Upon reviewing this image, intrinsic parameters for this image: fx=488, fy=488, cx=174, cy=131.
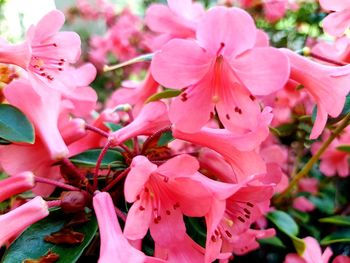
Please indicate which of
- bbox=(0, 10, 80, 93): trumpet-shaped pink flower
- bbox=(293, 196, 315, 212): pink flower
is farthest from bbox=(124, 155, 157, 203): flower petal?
bbox=(293, 196, 315, 212): pink flower

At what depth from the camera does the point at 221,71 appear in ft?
2.23

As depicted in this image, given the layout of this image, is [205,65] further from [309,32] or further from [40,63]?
[309,32]

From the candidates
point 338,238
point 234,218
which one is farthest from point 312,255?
point 234,218

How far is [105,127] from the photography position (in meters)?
0.92

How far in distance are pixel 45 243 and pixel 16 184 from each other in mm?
98

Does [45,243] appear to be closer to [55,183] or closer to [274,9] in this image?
[55,183]

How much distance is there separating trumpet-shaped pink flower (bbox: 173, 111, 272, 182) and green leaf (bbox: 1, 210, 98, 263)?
199 mm

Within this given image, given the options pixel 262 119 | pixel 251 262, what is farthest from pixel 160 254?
pixel 251 262

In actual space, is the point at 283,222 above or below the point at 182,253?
below

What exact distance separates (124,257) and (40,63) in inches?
14.4

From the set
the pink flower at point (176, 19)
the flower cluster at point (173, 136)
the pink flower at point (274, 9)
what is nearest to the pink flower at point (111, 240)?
the flower cluster at point (173, 136)

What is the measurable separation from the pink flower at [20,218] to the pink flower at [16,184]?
0.04 metres

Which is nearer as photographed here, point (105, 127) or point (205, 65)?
point (205, 65)

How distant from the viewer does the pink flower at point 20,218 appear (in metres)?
0.65
